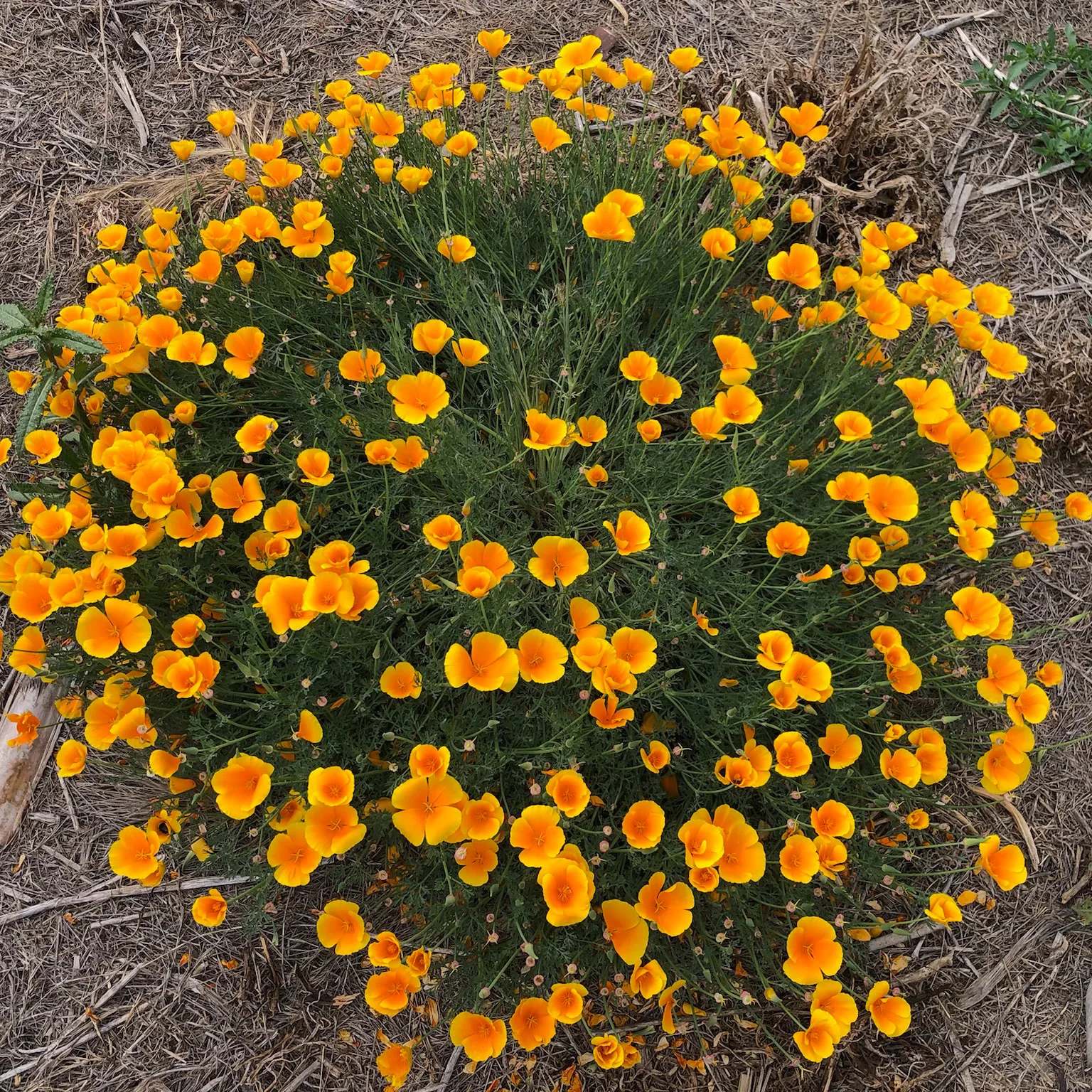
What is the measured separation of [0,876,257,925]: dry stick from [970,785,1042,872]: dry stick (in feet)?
8.17

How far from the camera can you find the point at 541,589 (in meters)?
2.48

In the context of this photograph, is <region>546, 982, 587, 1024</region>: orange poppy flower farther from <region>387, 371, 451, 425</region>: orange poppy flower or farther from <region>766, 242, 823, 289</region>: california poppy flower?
<region>766, 242, 823, 289</region>: california poppy flower

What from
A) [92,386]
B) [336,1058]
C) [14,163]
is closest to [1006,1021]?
[336,1058]

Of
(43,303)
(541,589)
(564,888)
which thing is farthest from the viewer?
(541,589)

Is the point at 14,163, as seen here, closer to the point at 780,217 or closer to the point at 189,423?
the point at 189,423

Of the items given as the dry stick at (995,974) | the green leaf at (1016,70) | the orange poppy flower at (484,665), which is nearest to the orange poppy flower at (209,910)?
the orange poppy flower at (484,665)

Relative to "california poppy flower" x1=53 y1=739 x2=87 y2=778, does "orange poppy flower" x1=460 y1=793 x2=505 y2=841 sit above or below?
above

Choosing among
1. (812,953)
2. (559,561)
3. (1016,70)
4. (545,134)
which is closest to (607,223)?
(545,134)

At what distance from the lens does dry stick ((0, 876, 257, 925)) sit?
261 centimetres

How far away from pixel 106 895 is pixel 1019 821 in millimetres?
3080

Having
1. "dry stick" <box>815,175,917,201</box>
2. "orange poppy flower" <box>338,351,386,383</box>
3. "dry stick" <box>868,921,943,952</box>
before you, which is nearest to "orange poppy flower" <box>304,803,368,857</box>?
"orange poppy flower" <box>338,351,386,383</box>

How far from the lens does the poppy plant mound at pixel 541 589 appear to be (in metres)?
1.97

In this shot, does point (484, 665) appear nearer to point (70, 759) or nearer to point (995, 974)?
point (70, 759)

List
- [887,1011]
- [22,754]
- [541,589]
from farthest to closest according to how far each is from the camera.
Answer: [22,754]
[541,589]
[887,1011]
